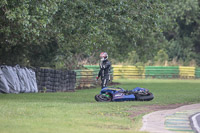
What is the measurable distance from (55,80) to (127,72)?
76.7 ft

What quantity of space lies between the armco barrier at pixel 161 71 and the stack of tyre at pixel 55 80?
76.4ft

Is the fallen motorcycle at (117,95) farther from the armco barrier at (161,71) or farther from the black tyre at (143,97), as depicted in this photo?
the armco barrier at (161,71)

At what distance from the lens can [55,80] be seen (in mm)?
28469

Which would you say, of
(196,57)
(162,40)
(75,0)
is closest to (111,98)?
(75,0)

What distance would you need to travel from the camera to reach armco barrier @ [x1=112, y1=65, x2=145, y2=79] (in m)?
50.1

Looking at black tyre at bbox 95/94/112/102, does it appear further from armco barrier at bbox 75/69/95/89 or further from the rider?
armco barrier at bbox 75/69/95/89

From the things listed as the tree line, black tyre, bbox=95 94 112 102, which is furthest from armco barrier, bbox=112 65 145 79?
black tyre, bbox=95 94 112 102

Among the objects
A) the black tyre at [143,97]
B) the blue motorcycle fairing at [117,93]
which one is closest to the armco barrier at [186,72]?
the black tyre at [143,97]

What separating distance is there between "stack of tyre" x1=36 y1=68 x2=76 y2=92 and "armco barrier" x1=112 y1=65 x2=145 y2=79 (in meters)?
19.1

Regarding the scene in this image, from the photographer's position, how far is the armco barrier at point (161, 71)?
5331 centimetres

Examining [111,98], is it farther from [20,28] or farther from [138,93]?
[20,28]

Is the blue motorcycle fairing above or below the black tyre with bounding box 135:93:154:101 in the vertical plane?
above

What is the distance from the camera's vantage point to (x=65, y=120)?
12344mm

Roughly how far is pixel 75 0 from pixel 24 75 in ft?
15.4
